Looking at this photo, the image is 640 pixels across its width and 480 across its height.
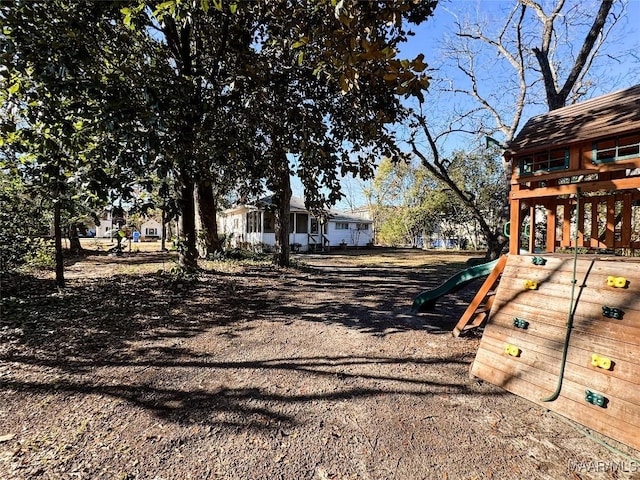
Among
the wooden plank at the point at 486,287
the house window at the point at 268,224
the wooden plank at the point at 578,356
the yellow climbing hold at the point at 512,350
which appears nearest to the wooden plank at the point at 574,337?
the wooden plank at the point at 578,356

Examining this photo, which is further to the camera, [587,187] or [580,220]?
[580,220]

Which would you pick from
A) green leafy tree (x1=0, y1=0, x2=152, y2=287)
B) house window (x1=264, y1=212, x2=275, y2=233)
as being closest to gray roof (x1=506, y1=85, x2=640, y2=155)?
green leafy tree (x1=0, y1=0, x2=152, y2=287)

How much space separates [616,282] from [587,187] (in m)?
0.99

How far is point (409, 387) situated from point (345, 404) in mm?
703

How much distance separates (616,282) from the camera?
2701 mm

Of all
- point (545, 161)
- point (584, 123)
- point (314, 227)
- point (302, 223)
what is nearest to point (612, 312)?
point (545, 161)

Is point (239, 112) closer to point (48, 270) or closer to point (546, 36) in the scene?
point (48, 270)

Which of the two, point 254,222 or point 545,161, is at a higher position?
point 545,161

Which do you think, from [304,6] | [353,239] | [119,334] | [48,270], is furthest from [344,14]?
[353,239]

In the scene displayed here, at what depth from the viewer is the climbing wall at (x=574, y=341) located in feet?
7.62

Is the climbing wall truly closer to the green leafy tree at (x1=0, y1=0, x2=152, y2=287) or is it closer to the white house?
the green leafy tree at (x1=0, y1=0, x2=152, y2=287)

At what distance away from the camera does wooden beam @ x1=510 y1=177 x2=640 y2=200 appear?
295 cm

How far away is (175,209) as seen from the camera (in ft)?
14.6

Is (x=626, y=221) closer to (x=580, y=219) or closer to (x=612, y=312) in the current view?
(x=580, y=219)
